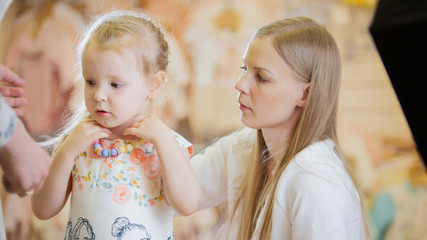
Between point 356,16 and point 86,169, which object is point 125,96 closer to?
point 86,169

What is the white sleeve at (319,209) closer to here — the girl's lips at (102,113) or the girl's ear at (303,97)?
the girl's ear at (303,97)

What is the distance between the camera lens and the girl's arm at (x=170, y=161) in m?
0.74

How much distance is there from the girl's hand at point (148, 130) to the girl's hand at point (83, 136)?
38 mm

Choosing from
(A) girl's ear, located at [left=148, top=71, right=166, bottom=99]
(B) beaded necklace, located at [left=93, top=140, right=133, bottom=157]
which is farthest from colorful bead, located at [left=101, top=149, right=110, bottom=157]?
(A) girl's ear, located at [left=148, top=71, right=166, bottom=99]

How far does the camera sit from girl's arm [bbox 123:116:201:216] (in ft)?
2.43

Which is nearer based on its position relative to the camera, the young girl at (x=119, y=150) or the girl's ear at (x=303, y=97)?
the young girl at (x=119, y=150)

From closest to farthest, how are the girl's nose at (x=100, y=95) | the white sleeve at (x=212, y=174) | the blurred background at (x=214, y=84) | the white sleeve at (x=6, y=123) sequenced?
the white sleeve at (x=6, y=123) → the girl's nose at (x=100, y=95) → the blurred background at (x=214, y=84) → the white sleeve at (x=212, y=174)

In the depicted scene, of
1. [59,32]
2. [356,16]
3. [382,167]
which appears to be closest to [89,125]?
[59,32]

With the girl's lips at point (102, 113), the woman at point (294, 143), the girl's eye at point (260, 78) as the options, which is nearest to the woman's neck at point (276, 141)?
the woman at point (294, 143)

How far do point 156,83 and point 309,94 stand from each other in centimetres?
29

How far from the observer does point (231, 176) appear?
103 cm

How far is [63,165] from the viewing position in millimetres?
714

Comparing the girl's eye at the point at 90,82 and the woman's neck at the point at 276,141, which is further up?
the girl's eye at the point at 90,82

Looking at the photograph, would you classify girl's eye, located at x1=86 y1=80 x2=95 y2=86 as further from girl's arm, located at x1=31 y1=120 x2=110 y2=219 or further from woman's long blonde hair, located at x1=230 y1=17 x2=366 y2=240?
woman's long blonde hair, located at x1=230 y1=17 x2=366 y2=240
